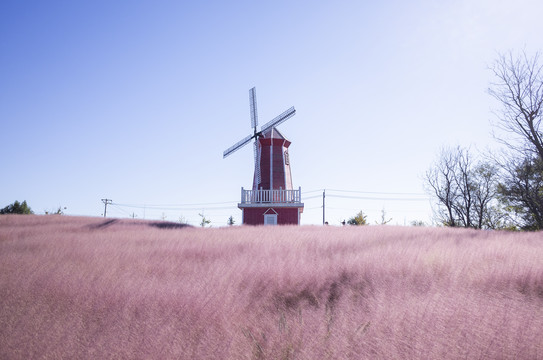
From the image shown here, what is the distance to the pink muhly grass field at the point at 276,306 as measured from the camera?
8.50 ft

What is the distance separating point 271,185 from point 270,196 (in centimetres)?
186

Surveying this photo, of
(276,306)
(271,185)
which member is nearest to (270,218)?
(271,185)

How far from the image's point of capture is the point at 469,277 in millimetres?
3977

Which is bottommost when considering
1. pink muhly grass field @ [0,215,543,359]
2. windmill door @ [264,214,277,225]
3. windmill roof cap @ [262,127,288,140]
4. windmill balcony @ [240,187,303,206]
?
pink muhly grass field @ [0,215,543,359]

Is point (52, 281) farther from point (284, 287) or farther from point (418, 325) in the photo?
point (418, 325)

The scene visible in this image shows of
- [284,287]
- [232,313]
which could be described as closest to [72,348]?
[232,313]

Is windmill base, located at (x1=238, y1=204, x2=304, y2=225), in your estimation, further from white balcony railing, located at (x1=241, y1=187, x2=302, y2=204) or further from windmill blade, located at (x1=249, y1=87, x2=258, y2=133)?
windmill blade, located at (x1=249, y1=87, x2=258, y2=133)

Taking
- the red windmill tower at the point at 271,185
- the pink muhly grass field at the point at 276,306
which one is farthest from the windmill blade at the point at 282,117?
the pink muhly grass field at the point at 276,306

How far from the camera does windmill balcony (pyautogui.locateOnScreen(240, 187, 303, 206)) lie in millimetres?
18094

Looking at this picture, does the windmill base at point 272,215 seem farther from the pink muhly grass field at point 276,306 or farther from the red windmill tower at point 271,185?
the pink muhly grass field at point 276,306

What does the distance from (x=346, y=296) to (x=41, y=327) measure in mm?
3544

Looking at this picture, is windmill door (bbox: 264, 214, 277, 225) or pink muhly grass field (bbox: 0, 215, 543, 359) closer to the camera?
pink muhly grass field (bbox: 0, 215, 543, 359)

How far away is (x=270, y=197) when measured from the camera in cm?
1816

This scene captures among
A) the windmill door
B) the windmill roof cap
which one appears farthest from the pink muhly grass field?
the windmill roof cap
